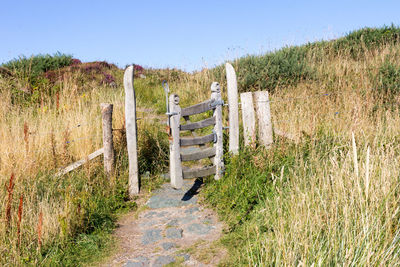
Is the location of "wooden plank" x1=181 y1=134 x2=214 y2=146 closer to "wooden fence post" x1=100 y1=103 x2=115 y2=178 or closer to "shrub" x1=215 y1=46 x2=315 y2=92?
"wooden fence post" x1=100 y1=103 x2=115 y2=178

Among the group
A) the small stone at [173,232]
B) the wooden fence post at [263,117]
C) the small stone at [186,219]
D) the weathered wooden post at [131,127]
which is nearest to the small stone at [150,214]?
the small stone at [186,219]

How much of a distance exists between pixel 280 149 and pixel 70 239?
346 cm

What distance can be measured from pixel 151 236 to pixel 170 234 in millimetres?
274

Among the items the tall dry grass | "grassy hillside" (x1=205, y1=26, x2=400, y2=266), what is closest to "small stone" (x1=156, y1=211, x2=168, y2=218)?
"grassy hillside" (x1=205, y1=26, x2=400, y2=266)

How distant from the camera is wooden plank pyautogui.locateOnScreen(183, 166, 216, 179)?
5914mm

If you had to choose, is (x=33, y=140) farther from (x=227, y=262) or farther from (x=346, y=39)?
(x=346, y=39)

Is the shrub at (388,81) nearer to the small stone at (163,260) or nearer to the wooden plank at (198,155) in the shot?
the wooden plank at (198,155)

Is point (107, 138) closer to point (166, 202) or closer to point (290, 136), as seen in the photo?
point (166, 202)

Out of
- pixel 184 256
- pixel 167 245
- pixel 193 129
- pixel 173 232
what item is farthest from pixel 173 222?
pixel 193 129

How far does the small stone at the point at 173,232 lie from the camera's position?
4.88 meters

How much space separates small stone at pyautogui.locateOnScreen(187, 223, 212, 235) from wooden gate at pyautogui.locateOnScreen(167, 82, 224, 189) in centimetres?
91

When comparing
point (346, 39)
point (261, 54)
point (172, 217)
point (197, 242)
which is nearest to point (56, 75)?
point (261, 54)

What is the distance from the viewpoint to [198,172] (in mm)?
6027

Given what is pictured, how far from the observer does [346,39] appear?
55.2ft
